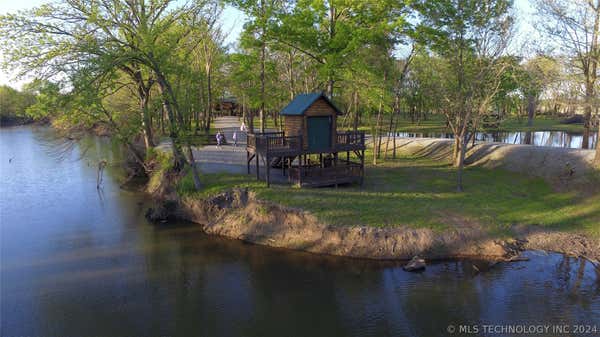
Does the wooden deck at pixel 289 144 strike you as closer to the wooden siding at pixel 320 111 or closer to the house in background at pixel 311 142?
the house in background at pixel 311 142

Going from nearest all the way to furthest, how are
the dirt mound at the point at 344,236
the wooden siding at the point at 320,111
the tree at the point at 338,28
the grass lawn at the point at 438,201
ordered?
the dirt mound at the point at 344,236 < the grass lawn at the point at 438,201 < the wooden siding at the point at 320,111 < the tree at the point at 338,28

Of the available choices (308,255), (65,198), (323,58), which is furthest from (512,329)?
(65,198)

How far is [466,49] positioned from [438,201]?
1112cm

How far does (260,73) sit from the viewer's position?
32.9 meters

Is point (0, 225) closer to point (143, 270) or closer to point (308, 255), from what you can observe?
point (143, 270)

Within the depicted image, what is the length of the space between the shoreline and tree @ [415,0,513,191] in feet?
19.7

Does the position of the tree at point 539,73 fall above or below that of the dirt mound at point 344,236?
above

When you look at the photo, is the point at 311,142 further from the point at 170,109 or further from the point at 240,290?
the point at 240,290

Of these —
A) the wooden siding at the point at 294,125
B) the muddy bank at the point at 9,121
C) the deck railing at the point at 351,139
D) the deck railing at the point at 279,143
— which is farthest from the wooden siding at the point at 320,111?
the muddy bank at the point at 9,121

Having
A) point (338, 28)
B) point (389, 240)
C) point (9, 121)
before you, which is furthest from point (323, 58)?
point (9, 121)

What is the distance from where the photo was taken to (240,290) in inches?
579

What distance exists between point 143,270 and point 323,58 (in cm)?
2013

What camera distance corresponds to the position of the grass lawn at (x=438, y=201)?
60.3 feet

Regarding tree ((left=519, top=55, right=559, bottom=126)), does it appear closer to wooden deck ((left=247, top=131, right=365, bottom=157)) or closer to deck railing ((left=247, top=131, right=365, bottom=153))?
deck railing ((left=247, top=131, right=365, bottom=153))
